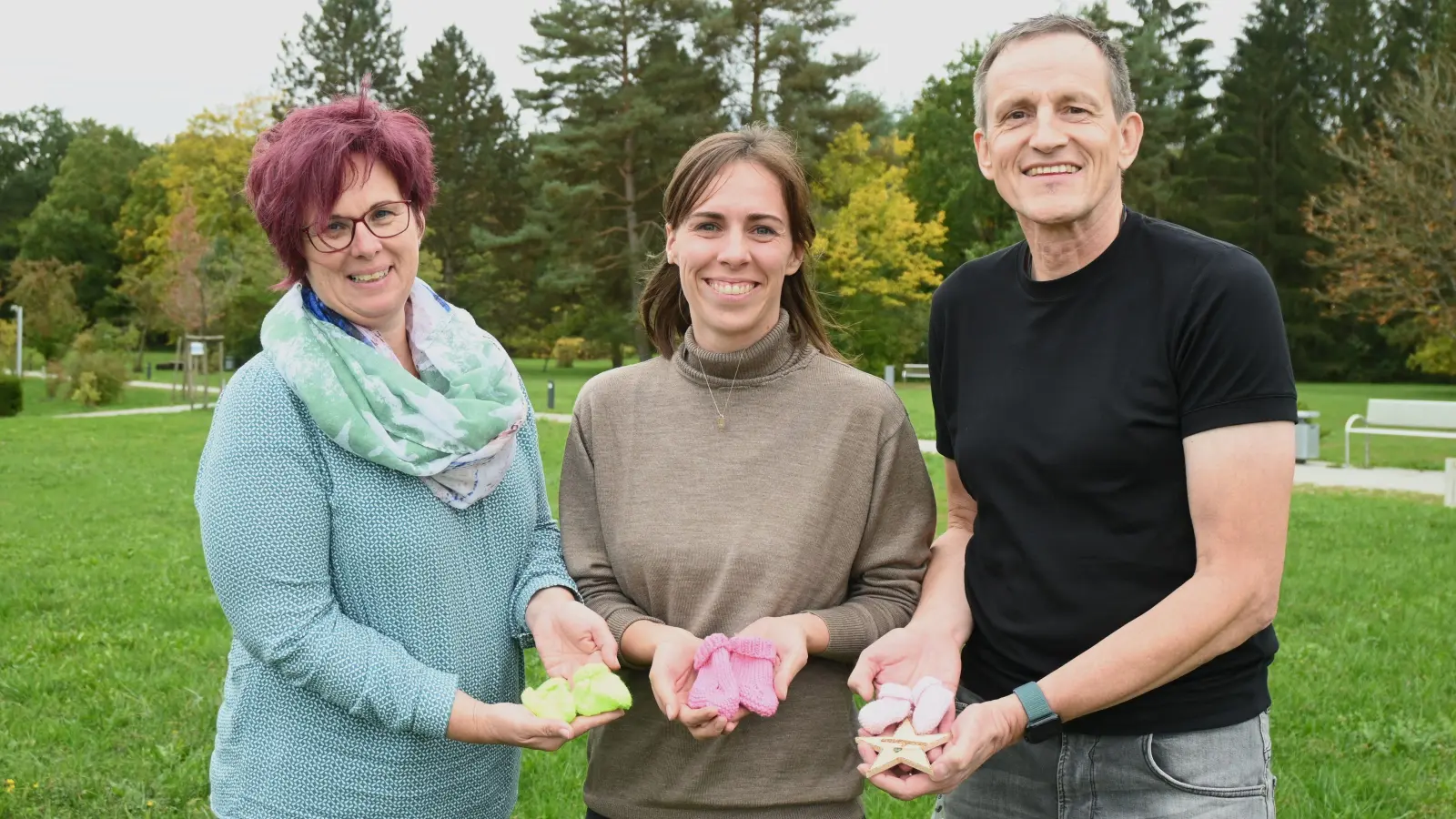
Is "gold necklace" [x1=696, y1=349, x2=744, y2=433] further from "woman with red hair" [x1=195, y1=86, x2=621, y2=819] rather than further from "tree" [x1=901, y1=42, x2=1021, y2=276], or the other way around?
"tree" [x1=901, y1=42, x2=1021, y2=276]

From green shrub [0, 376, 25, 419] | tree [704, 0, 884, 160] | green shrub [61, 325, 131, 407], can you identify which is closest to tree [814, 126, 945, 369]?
tree [704, 0, 884, 160]

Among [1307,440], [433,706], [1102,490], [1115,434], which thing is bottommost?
[1307,440]

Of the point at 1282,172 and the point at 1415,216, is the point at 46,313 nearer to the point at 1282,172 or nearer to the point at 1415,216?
the point at 1415,216

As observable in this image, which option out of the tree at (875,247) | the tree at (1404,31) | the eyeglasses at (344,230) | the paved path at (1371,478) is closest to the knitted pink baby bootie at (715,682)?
the eyeglasses at (344,230)

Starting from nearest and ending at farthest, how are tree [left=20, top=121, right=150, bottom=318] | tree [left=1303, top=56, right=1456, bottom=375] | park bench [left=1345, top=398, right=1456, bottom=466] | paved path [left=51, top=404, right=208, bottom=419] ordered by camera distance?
park bench [left=1345, top=398, right=1456, bottom=466] < tree [left=1303, top=56, right=1456, bottom=375] < paved path [left=51, top=404, right=208, bottom=419] < tree [left=20, top=121, right=150, bottom=318]

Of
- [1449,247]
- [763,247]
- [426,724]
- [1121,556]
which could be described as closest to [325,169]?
[763,247]

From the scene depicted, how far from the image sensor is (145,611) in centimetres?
735

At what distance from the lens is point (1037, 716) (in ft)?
7.32

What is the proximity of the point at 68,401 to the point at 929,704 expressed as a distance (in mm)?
30787

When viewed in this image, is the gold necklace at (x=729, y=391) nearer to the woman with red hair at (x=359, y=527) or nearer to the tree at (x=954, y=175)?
the woman with red hair at (x=359, y=527)

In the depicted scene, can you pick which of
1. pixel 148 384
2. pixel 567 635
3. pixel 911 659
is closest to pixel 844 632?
pixel 911 659

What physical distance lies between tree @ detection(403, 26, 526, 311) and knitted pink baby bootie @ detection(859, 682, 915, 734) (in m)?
46.4

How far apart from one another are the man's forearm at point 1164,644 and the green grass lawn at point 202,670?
2453 millimetres

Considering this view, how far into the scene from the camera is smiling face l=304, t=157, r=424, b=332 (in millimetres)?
2430
